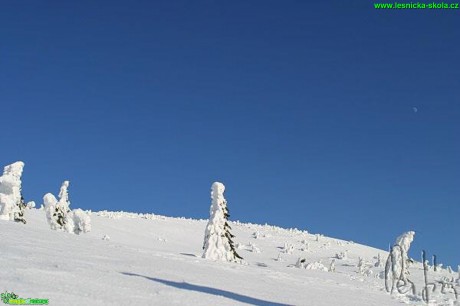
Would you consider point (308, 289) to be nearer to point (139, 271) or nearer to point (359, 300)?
point (359, 300)

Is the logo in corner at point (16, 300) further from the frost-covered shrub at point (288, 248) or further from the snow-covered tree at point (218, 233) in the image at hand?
the frost-covered shrub at point (288, 248)

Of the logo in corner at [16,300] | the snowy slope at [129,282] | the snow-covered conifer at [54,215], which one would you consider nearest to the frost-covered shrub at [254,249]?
the snow-covered conifer at [54,215]

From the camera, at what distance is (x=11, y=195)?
117 feet

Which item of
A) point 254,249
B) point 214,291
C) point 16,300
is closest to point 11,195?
point 214,291

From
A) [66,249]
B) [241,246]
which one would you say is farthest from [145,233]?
[66,249]

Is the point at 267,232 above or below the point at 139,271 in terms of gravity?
above

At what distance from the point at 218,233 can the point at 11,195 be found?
45.5 ft

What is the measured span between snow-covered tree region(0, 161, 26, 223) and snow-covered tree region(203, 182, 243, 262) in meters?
12.6

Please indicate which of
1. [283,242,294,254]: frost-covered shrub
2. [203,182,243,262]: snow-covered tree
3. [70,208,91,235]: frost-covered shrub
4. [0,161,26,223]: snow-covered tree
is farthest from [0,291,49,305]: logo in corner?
[283,242,294,254]: frost-covered shrub

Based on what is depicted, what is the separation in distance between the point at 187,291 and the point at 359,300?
770 centimetres

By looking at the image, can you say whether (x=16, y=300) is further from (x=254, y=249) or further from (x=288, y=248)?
(x=288, y=248)

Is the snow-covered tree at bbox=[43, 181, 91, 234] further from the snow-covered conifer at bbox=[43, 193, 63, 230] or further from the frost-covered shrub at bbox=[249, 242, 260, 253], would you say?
the frost-covered shrub at bbox=[249, 242, 260, 253]

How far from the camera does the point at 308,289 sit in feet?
63.0

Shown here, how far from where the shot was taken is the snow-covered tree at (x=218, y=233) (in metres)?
37.1
